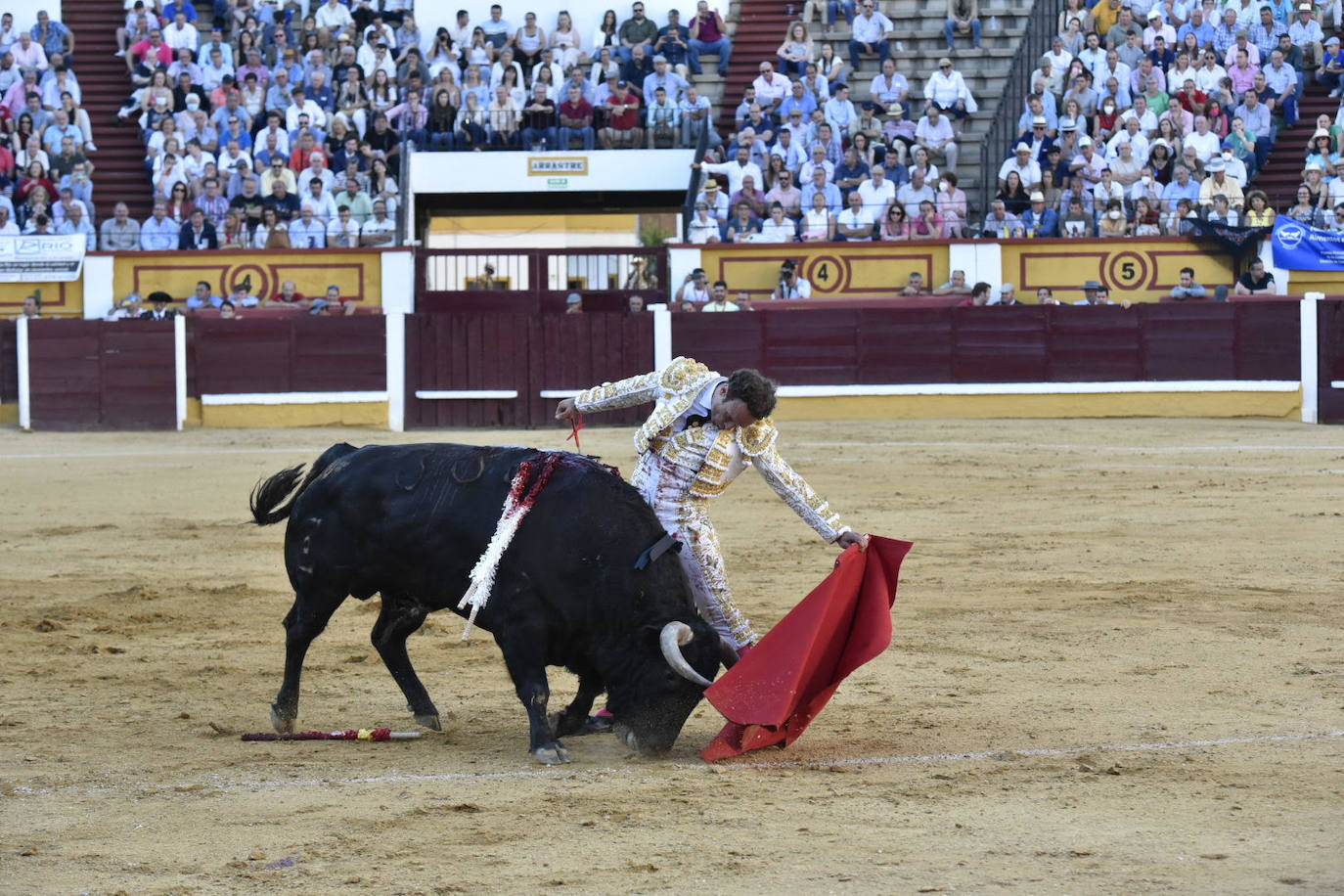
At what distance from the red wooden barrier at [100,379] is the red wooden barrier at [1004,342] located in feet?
14.5

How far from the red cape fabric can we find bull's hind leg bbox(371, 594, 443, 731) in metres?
0.86

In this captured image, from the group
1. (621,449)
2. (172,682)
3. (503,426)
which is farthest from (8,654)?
(503,426)

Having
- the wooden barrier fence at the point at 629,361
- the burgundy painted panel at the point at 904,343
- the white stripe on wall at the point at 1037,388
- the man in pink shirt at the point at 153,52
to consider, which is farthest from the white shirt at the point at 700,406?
the man in pink shirt at the point at 153,52

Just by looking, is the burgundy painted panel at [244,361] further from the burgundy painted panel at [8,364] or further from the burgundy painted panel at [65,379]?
the burgundy painted panel at [8,364]

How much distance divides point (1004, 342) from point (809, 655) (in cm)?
1085

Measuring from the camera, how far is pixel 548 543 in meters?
4.54

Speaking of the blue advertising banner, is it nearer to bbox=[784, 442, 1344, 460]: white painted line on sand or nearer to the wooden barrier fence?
the wooden barrier fence

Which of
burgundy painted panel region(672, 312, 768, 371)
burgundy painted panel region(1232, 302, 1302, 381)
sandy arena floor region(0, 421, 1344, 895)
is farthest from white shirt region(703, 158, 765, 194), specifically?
sandy arena floor region(0, 421, 1344, 895)

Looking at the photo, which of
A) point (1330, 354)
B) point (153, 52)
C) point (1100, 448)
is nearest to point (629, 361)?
point (1100, 448)

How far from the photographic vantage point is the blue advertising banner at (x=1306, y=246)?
49.1 ft

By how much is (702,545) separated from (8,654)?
2645mm

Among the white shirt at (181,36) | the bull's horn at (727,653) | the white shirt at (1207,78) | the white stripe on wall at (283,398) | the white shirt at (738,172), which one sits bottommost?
the bull's horn at (727,653)

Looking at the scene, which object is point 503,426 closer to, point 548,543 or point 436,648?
point 436,648

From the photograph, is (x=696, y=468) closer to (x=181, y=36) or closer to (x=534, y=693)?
(x=534, y=693)
